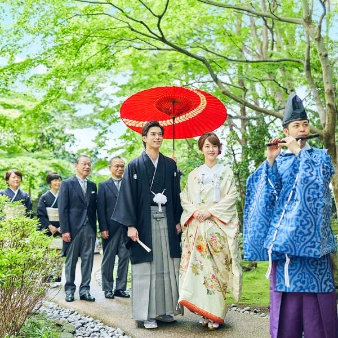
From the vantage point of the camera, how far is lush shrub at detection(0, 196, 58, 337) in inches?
146

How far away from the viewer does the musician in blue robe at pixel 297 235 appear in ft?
9.32

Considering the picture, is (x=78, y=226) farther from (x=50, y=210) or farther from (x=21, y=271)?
(x=21, y=271)

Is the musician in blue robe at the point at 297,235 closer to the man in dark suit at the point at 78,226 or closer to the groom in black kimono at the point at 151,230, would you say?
the groom in black kimono at the point at 151,230

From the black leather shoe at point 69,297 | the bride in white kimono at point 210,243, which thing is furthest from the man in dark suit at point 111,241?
the bride in white kimono at point 210,243

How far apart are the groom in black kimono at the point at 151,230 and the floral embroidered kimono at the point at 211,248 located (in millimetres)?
205

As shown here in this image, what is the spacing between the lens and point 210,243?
4.56 metres

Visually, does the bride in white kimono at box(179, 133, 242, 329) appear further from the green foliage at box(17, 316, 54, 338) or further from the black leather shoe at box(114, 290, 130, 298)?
the black leather shoe at box(114, 290, 130, 298)

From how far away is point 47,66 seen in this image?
780 cm

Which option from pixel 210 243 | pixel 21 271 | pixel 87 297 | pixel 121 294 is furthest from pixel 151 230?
pixel 121 294

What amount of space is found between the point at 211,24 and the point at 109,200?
4368mm

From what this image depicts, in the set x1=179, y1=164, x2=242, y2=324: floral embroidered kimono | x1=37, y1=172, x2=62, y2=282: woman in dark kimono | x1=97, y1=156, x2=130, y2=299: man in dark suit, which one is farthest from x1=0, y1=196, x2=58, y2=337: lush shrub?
x1=37, y1=172, x2=62, y2=282: woman in dark kimono

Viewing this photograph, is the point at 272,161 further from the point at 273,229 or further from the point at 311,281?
the point at 311,281

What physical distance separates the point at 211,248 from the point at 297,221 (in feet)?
6.03

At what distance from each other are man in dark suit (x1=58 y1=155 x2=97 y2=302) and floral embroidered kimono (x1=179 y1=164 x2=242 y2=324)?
202cm
